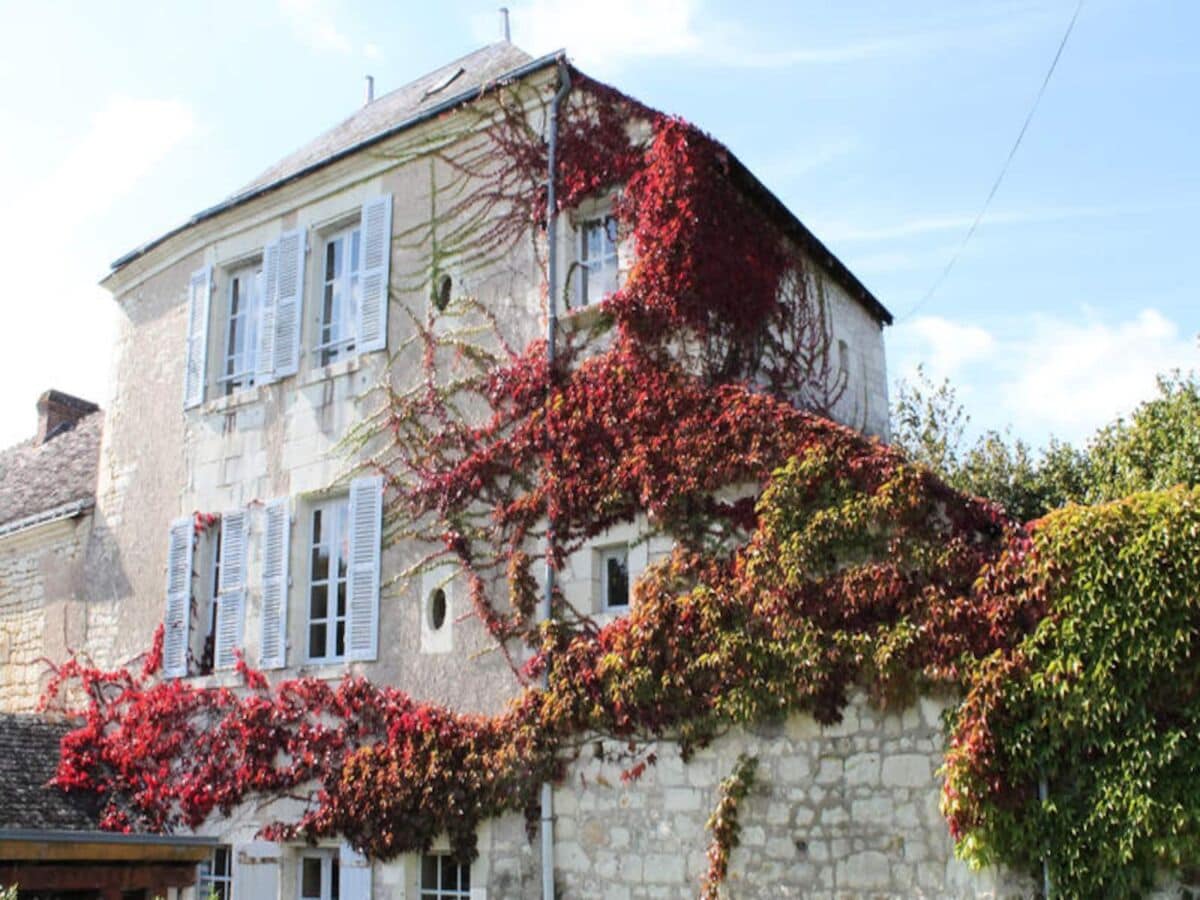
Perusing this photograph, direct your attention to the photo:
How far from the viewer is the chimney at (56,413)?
15.4 meters

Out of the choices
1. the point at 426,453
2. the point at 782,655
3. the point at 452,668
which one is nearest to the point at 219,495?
the point at 426,453

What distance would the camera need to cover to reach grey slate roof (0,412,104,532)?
42.4 ft

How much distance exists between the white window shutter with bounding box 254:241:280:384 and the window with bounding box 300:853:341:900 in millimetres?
3988

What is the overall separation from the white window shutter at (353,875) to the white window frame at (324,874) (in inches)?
8.6

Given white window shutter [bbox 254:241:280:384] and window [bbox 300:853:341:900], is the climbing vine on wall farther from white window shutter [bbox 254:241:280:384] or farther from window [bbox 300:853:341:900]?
white window shutter [bbox 254:241:280:384]

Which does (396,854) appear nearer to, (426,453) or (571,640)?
(571,640)

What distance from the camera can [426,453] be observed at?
9.41 metres

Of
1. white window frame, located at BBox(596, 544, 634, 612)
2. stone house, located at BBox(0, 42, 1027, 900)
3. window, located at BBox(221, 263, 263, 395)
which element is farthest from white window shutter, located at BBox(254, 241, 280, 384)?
white window frame, located at BBox(596, 544, 634, 612)

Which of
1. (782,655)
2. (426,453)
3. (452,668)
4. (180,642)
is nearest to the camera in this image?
(782,655)

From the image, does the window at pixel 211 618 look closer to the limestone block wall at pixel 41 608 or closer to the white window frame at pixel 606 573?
the limestone block wall at pixel 41 608

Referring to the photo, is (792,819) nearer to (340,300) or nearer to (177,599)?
(340,300)

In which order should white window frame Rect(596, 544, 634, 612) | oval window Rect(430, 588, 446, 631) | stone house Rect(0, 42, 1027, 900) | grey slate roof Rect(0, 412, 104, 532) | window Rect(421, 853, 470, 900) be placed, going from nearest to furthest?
stone house Rect(0, 42, 1027, 900)
white window frame Rect(596, 544, 634, 612)
window Rect(421, 853, 470, 900)
oval window Rect(430, 588, 446, 631)
grey slate roof Rect(0, 412, 104, 532)

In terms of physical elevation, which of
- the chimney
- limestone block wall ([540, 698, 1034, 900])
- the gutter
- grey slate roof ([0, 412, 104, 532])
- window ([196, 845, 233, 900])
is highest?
the chimney

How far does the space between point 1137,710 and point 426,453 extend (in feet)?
17.5
